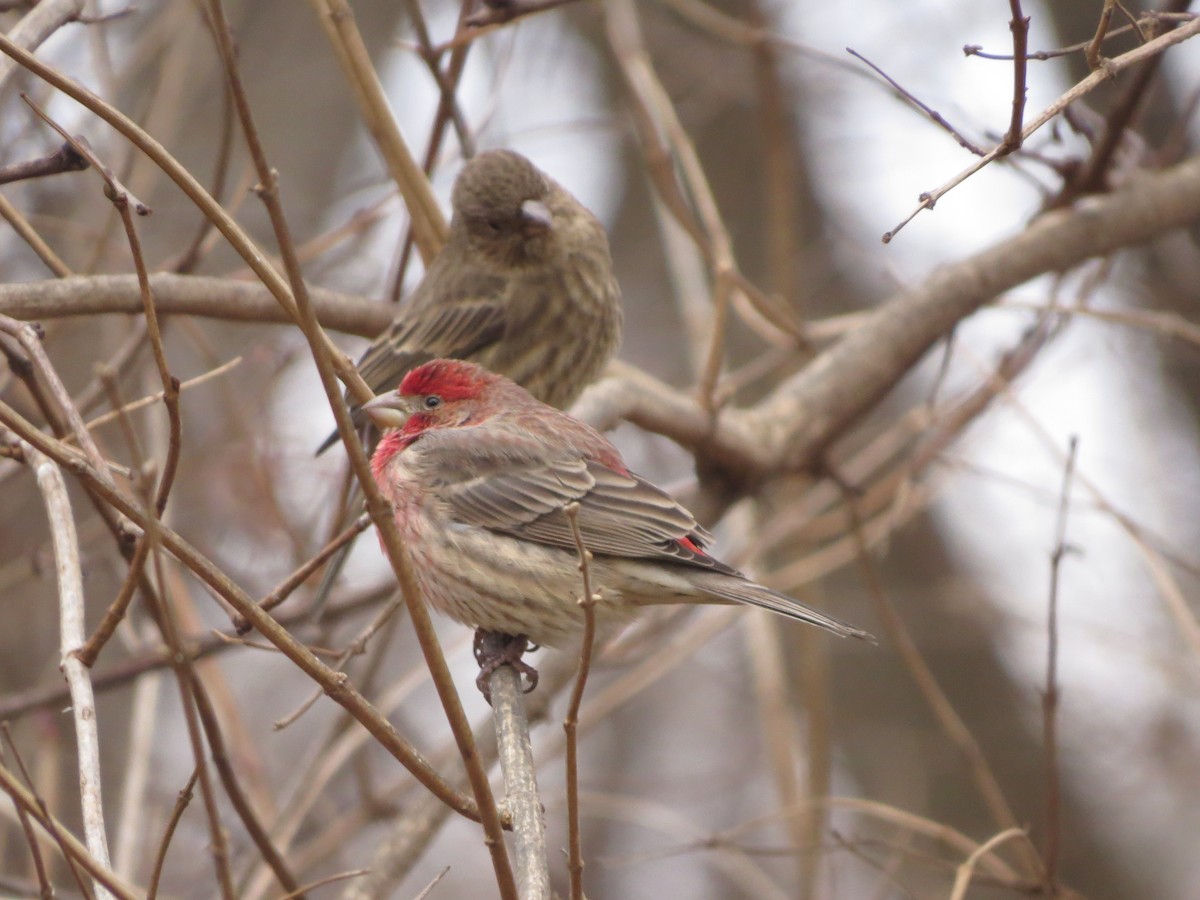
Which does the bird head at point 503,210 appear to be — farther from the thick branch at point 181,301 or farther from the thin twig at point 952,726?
the thin twig at point 952,726

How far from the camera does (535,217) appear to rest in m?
5.21

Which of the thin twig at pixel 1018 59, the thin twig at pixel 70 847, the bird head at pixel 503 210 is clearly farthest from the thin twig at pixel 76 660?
the bird head at pixel 503 210

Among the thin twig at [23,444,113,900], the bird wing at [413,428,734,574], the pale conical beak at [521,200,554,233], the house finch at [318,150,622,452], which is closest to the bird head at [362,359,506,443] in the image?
the bird wing at [413,428,734,574]

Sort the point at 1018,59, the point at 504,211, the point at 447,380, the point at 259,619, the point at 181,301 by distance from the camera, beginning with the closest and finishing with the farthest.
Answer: the point at 259,619 < the point at 1018,59 < the point at 181,301 < the point at 447,380 < the point at 504,211


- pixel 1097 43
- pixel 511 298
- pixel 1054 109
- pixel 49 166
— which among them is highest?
pixel 511 298

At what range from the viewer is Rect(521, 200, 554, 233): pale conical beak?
Result: 521cm

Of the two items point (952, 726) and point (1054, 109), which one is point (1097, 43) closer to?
point (1054, 109)

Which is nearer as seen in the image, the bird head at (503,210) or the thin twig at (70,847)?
the thin twig at (70,847)

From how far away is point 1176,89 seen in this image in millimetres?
7523

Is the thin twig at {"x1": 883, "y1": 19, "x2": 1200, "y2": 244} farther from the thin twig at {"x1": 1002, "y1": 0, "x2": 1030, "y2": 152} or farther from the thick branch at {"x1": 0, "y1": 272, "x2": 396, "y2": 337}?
the thick branch at {"x1": 0, "y1": 272, "x2": 396, "y2": 337}

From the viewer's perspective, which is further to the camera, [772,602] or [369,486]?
[772,602]

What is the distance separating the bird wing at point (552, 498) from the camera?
3891 mm

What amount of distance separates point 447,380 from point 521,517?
0.62 meters

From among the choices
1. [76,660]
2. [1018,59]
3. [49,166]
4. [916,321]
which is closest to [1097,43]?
[1018,59]
